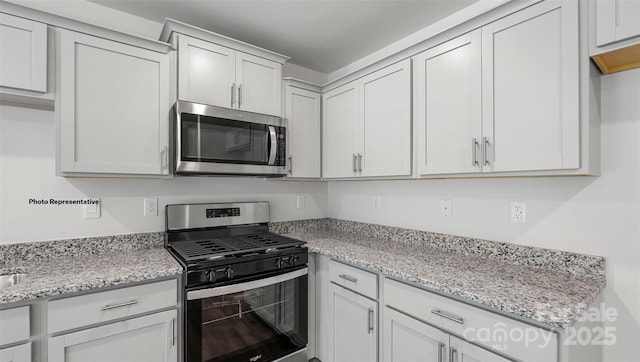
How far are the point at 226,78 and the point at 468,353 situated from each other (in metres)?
2.08

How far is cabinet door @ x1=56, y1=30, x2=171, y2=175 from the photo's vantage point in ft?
5.19

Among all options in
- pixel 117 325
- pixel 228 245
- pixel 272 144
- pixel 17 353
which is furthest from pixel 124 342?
pixel 272 144

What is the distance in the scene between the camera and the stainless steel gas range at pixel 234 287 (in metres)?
1.64

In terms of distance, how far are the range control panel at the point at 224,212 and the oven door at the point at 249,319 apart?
0.71 metres

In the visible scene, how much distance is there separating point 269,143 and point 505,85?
148 cm

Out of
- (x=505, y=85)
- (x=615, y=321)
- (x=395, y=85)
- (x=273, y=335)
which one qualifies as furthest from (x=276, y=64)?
(x=615, y=321)

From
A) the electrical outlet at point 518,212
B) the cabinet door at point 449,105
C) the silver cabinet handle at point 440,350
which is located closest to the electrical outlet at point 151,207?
the cabinet door at point 449,105

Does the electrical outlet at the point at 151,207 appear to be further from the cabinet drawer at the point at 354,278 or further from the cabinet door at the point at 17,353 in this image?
the cabinet drawer at the point at 354,278

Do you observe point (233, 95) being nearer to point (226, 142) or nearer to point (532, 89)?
point (226, 142)

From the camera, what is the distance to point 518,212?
67.2 inches

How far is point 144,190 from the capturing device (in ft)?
6.83

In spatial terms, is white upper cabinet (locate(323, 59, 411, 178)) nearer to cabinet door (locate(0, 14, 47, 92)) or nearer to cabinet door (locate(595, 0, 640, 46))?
cabinet door (locate(595, 0, 640, 46))

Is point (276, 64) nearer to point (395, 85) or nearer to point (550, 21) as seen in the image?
point (395, 85)

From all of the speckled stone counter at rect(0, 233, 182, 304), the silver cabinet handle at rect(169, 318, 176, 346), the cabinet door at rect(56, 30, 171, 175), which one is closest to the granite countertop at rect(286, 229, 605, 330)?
the silver cabinet handle at rect(169, 318, 176, 346)
